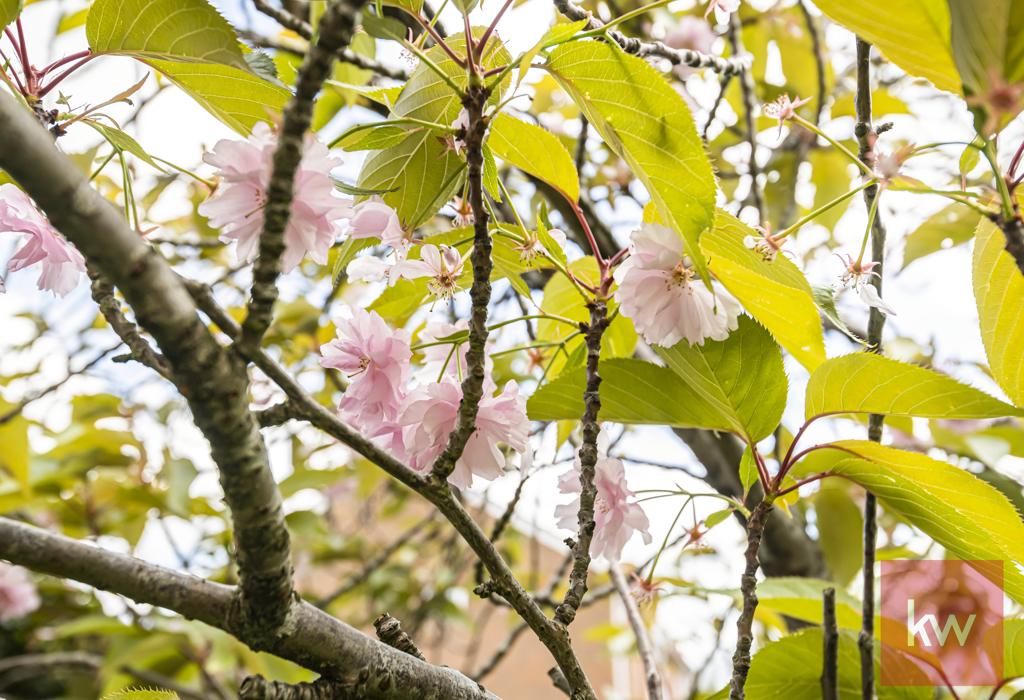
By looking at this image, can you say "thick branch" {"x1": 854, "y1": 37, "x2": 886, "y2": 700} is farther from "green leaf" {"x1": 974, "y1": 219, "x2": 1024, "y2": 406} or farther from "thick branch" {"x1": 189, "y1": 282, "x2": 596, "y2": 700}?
"thick branch" {"x1": 189, "y1": 282, "x2": 596, "y2": 700}

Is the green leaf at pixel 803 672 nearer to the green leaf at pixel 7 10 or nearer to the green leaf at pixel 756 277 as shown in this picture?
the green leaf at pixel 756 277

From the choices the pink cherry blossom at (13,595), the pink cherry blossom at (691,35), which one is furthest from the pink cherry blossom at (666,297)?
the pink cherry blossom at (13,595)

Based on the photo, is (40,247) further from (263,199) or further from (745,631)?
(745,631)

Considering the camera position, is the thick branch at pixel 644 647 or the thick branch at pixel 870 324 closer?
the thick branch at pixel 870 324

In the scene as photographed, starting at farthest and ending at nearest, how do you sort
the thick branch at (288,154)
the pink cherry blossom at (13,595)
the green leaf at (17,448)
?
the pink cherry blossom at (13,595)
the green leaf at (17,448)
the thick branch at (288,154)

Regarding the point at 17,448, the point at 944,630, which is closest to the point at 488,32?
the point at 944,630

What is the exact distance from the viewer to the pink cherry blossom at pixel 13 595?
194 centimetres

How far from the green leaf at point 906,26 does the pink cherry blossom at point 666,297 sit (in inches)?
6.1

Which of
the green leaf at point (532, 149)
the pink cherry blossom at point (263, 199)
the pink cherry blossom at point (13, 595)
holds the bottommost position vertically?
the pink cherry blossom at point (263, 199)

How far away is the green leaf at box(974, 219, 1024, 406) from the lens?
21.0 inches

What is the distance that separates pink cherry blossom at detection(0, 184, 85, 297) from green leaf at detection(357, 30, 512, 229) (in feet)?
0.73

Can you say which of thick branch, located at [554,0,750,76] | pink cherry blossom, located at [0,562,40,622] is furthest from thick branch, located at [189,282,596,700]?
pink cherry blossom, located at [0,562,40,622]

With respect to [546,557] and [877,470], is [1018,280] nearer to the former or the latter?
[877,470]

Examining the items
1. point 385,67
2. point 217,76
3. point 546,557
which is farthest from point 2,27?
point 546,557
